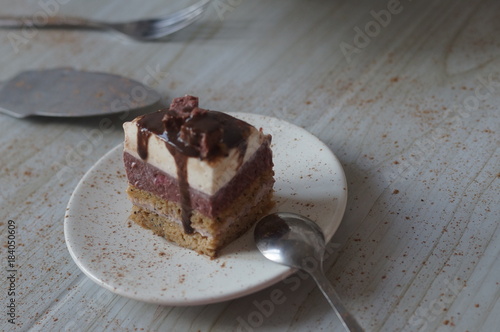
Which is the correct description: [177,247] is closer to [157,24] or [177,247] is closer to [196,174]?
[196,174]

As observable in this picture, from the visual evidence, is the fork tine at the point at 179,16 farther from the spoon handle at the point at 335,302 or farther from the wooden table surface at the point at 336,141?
the spoon handle at the point at 335,302

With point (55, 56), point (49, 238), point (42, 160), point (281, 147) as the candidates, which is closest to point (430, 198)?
point (281, 147)

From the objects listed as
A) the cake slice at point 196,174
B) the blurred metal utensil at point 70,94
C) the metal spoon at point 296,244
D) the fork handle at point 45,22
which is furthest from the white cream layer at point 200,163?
the fork handle at point 45,22

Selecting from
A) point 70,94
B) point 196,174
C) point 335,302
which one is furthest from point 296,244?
point 70,94

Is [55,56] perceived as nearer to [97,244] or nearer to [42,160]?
[42,160]

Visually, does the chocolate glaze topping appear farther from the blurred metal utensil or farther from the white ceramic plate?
the blurred metal utensil
